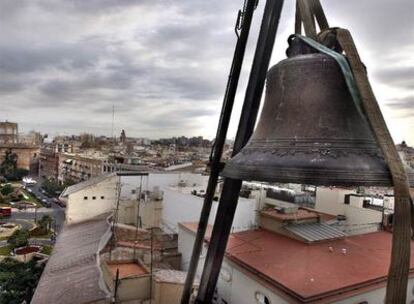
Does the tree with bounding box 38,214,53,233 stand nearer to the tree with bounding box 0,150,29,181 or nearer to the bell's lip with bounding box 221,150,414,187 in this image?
the bell's lip with bounding box 221,150,414,187

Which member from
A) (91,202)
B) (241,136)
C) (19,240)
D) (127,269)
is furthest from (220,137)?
(19,240)

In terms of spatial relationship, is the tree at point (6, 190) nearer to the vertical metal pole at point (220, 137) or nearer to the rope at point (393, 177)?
the vertical metal pole at point (220, 137)

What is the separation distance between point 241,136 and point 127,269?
30.1ft

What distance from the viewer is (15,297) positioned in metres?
16.1

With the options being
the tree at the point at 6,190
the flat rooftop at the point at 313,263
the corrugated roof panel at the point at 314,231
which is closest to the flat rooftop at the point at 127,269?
the flat rooftop at the point at 313,263

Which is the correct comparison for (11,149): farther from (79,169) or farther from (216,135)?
(216,135)

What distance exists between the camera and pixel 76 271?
12227mm

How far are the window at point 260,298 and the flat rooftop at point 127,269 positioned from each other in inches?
130

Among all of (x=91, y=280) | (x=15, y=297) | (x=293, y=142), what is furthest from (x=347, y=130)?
(x=15, y=297)

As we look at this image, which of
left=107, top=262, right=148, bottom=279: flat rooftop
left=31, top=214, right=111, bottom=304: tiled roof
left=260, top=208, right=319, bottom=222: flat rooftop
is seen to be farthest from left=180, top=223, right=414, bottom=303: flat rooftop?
left=31, top=214, right=111, bottom=304: tiled roof

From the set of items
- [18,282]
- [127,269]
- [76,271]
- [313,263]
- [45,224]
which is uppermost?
[313,263]

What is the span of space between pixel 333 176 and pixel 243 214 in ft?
49.1

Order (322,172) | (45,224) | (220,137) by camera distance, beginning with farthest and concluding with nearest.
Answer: (45,224), (220,137), (322,172)

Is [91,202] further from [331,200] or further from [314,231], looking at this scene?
[314,231]
